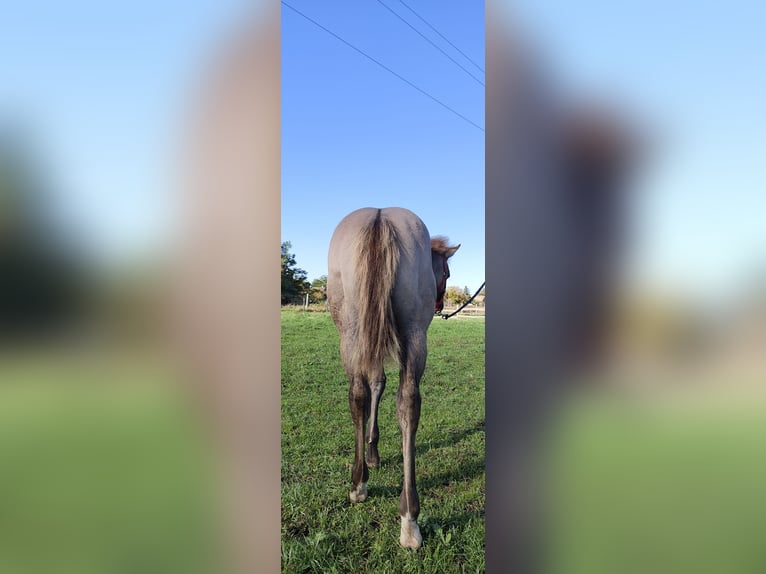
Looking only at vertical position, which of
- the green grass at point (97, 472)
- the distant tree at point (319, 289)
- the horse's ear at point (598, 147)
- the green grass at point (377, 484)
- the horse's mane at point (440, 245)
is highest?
the horse's mane at point (440, 245)

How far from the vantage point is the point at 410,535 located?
80.4 inches

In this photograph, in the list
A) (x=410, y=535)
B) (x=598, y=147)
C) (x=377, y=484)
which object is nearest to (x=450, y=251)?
(x=377, y=484)

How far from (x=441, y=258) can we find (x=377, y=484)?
172 cm

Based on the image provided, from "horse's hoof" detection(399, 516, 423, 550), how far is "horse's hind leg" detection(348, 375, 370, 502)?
51 centimetres

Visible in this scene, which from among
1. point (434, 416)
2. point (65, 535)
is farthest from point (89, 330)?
point (434, 416)

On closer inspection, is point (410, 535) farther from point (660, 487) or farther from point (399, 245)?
point (660, 487)

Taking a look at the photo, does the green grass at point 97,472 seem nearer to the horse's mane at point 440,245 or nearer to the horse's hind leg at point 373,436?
Result: the horse's hind leg at point 373,436

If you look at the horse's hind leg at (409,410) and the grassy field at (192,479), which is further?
the horse's hind leg at (409,410)

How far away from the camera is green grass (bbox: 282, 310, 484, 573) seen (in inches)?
72.8

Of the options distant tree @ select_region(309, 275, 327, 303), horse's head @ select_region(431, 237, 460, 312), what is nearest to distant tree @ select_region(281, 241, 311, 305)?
distant tree @ select_region(309, 275, 327, 303)

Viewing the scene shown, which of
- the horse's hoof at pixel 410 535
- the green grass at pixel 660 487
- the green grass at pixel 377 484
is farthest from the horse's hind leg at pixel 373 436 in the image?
the green grass at pixel 660 487

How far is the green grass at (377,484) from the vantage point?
1849mm

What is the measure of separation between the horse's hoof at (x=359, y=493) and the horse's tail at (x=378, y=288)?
2.83 feet

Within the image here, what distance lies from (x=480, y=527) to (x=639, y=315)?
2056 millimetres
